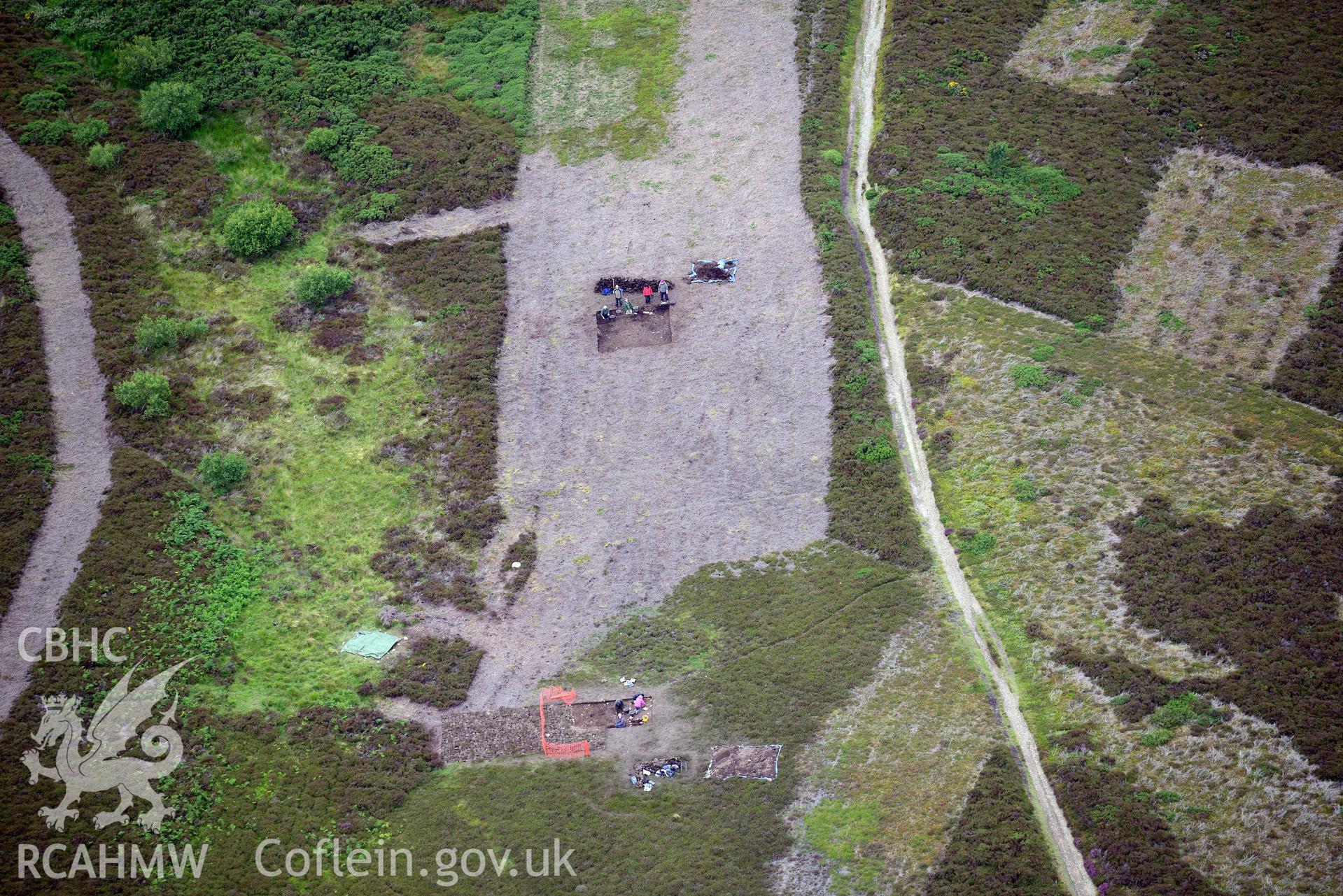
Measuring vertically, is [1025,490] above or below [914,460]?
above

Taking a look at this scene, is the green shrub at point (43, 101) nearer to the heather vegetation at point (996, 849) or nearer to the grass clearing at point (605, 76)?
the grass clearing at point (605, 76)

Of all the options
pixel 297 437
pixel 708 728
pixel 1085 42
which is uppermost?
pixel 1085 42

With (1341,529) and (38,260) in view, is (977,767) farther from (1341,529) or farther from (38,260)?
(38,260)

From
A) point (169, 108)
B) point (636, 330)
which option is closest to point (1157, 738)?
point (636, 330)

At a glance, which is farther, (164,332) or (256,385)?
(256,385)

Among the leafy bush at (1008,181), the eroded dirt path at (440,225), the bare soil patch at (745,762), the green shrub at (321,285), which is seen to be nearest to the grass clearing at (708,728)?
the bare soil patch at (745,762)

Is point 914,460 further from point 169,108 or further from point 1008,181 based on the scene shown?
point 169,108

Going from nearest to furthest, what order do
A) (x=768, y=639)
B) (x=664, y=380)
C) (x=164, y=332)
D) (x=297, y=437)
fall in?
(x=768, y=639) < (x=297, y=437) < (x=164, y=332) < (x=664, y=380)

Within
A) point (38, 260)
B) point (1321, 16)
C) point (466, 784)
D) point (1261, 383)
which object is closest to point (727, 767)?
point (466, 784)
